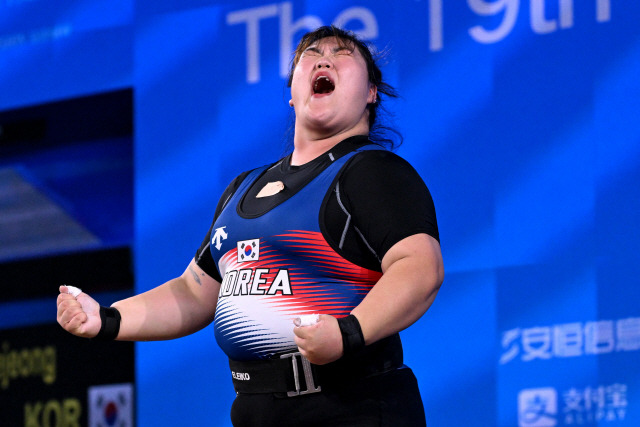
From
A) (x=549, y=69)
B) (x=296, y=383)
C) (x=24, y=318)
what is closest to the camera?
(x=296, y=383)

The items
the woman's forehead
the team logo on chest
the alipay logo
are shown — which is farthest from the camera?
the alipay logo

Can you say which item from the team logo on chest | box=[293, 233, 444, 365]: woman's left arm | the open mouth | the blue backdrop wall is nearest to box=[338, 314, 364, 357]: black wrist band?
box=[293, 233, 444, 365]: woman's left arm

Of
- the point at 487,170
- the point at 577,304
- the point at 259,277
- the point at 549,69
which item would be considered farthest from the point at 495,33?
the point at 259,277

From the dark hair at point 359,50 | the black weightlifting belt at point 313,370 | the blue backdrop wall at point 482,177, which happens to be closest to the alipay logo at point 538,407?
the blue backdrop wall at point 482,177

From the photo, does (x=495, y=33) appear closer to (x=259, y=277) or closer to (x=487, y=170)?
(x=487, y=170)

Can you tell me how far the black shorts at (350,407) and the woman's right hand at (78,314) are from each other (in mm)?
367

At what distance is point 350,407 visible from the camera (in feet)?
5.33

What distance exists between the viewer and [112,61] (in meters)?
3.60

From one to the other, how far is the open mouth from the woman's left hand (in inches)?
25.3

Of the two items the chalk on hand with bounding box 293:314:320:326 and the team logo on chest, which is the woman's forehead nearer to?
the team logo on chest

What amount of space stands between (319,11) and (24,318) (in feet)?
5.57

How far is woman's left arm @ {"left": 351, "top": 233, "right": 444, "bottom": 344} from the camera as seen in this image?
1.49 metres

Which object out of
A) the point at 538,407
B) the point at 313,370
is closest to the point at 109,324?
the point at 313,370

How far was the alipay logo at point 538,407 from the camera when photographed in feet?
8.45
